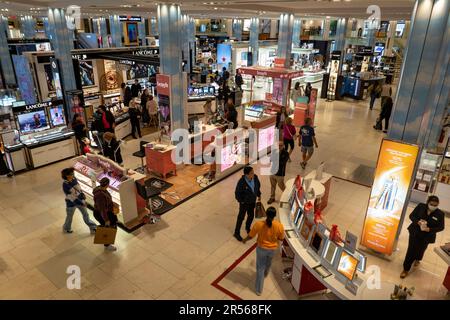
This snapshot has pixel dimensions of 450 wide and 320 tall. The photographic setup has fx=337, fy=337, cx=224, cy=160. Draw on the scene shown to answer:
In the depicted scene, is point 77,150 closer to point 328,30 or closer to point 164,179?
point 164,179

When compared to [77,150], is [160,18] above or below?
above

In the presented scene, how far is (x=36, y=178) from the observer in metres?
8.70

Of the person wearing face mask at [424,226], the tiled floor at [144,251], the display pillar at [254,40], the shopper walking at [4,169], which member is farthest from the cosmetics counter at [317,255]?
the display pillar at [254,40]

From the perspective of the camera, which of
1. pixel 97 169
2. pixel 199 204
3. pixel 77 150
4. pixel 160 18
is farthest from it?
pixel 77 150

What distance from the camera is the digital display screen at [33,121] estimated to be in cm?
912

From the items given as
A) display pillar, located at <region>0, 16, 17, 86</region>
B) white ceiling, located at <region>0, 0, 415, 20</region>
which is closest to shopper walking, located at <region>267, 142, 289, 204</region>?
white ceiling, located at <region>0, 0, 415, 20</region>

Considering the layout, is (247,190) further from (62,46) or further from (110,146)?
(62,46)

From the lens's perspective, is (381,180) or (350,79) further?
(350,79)

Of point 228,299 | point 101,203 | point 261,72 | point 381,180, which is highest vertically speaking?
point 261,72

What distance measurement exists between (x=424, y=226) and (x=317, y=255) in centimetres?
175

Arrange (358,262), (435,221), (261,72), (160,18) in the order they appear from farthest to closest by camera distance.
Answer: (261,72) < (160,18) < (435,221) < (358,262)

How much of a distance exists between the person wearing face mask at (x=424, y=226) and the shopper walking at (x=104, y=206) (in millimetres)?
4849

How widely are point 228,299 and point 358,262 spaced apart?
200cm

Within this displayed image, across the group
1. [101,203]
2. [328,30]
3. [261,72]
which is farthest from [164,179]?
[328,30]
